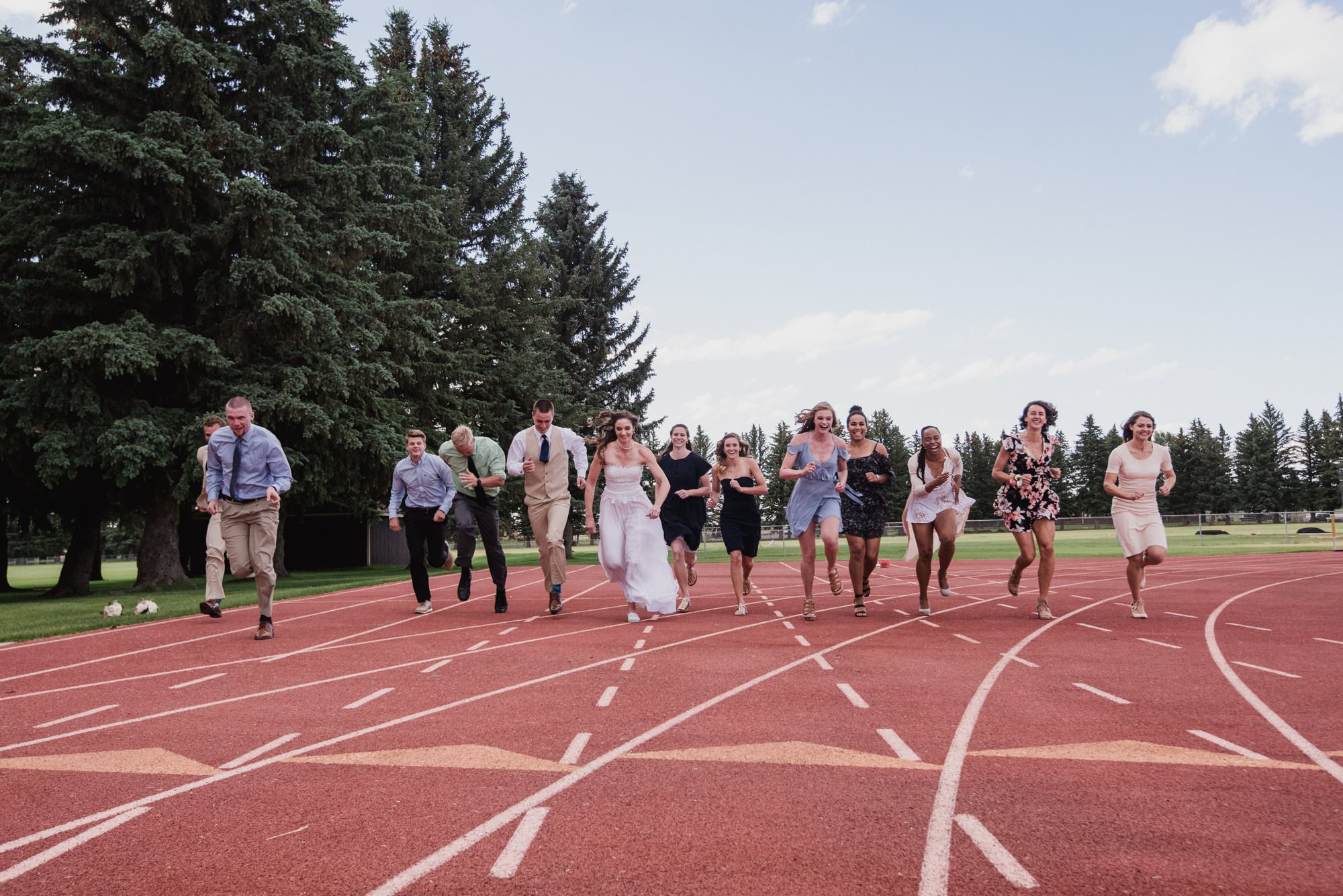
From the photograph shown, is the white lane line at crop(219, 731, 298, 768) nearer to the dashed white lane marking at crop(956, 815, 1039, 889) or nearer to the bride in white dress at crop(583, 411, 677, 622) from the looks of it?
the dashed white lane marking at crop(956, 815, 1039, 889)

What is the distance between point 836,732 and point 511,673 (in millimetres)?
2928

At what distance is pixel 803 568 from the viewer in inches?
418

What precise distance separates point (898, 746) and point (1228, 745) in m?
1.63

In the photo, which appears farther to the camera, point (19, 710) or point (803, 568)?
point (803, 568)

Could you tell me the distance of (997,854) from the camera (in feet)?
10.5

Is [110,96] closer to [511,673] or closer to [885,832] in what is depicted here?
[511,673]

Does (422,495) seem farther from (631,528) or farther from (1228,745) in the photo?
(1228,745)

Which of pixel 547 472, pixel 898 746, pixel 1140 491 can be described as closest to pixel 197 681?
pixel 547 472

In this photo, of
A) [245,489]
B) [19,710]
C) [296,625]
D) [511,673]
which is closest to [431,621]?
[296,625]

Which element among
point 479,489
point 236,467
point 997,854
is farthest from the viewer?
point 479,489

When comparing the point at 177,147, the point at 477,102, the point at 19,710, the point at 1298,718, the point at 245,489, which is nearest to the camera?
the point at 1298,718

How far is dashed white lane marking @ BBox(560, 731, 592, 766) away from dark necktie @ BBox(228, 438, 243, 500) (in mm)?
5935

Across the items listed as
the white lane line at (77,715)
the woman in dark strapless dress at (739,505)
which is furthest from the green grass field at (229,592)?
the woman in dark strapless dress at (739,505)

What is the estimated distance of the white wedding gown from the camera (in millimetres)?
10836
